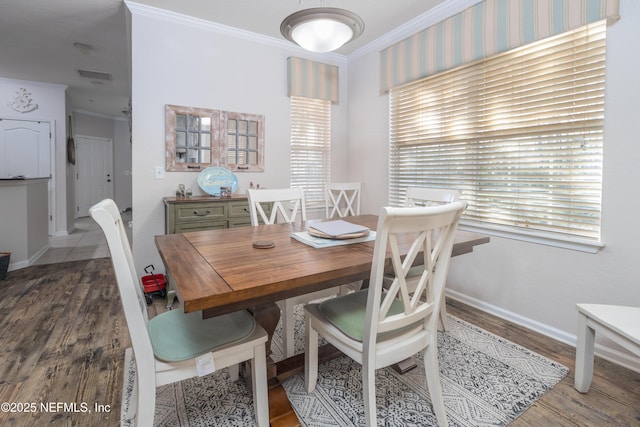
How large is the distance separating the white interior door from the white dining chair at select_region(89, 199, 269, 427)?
25.7ft

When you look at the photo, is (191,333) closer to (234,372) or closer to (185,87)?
(234,372)

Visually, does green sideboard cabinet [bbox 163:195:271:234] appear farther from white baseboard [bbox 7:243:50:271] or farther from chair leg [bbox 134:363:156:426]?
white baseboard [bbox 7:243:50:271]

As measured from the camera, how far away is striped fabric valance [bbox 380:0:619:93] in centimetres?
200

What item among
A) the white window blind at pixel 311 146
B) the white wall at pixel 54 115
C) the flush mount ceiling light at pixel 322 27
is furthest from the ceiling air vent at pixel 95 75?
the flush mount ceiling light at pixel 322 27

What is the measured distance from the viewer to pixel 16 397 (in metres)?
1.58

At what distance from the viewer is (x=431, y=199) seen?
7.57 feet

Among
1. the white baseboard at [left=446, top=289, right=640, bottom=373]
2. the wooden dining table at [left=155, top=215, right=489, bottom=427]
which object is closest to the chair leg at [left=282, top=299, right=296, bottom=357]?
the wooden dining table at [left=155, top=215, right=489, bottom=427]

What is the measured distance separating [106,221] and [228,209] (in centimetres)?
200

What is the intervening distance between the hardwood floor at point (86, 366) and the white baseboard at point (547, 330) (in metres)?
0.05

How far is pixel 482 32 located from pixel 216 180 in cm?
265

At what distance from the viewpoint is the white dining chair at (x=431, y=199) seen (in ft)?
6.63

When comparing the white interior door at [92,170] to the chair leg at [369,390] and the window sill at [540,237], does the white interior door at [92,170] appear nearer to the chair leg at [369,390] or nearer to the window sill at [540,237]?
the window sill at [540,237]

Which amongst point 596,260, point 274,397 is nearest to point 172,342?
point 274,397

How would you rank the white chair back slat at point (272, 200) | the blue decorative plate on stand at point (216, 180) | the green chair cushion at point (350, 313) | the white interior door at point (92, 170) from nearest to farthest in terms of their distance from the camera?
the green chair cushion at point (350, 313) < the white chair back slat at point (272, 200) < the blue decorative plate on stand at point (216, 180) < the white interior door at point (92, 170)
